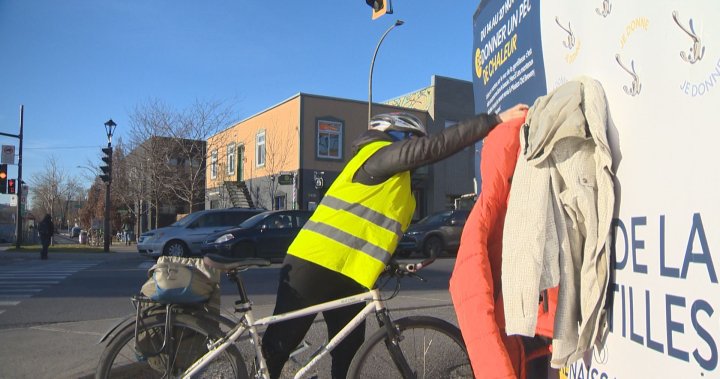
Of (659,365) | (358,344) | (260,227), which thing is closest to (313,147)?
(260,227)

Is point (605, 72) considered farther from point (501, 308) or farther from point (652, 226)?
point (501, 308)

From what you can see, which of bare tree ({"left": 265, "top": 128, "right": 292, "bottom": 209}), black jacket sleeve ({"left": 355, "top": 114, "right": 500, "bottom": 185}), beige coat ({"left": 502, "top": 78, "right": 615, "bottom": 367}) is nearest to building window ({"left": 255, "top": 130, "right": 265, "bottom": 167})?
bare tree ({"left": 265, "top": 128, "right": 292, "bottom": 209})

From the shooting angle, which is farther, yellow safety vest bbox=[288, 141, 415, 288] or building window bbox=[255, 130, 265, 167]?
building window bbox=[255, 130, 265, 167]

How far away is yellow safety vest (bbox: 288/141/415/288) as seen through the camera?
8.83 feet

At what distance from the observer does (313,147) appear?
1021 inches

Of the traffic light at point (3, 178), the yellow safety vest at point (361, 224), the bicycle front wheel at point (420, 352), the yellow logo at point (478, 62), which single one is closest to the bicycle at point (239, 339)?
the bicycle front wheel at point (420, 352)

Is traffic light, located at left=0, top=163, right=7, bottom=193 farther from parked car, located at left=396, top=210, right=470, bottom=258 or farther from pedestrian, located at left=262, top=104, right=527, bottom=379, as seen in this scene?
pedestrian, located at left=262, top=104, right=527, bottom=379

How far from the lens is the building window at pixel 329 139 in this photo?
26.1m

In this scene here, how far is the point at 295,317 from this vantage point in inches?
111

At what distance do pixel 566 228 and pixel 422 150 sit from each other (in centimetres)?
79

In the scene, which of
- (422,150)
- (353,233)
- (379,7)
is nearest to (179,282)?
(353,233)

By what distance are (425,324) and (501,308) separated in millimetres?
1066

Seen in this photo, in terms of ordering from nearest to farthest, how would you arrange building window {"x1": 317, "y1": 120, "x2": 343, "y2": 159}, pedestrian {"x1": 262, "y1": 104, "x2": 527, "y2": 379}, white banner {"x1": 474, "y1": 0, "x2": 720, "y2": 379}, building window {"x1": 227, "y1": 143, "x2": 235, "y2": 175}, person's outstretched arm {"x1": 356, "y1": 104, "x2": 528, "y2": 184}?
white banner {"x1": 474, "y1": 0, "x2": 720, "y2": 379} < person's outstretched arm {"x1": 356, "y1": 104, "x2": 528, "y2": 184} < pedestrian {"x1": 262, "y1": 104, "x2": 527, "y2": 379} < building window {"x1": 317, "y1": 120, "x2": 343, "y2": 159} < building window {"x1": 227, "y1": 143, "x2": 235, "y2": 175}

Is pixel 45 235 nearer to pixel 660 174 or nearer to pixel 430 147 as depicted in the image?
pixel 430 147
